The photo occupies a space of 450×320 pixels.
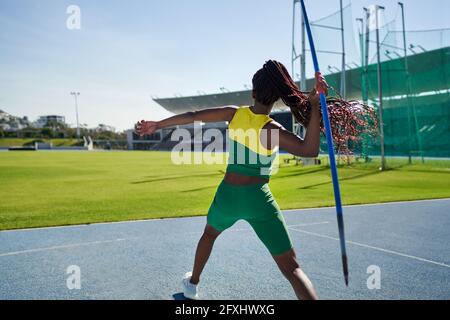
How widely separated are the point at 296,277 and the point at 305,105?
1286 mm

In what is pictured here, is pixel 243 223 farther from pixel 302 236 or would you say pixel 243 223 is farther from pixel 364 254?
pixel 364 254

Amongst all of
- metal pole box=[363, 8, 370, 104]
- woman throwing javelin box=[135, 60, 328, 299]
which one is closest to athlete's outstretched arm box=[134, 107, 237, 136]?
woman throwing javelin box=[135, 60, 328, 299]

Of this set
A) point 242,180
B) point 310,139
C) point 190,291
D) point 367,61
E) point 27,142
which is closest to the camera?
point 310,139

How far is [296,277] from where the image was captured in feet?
8.62

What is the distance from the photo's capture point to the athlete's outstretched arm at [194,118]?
3.04 m

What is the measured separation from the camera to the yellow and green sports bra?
2859 mm

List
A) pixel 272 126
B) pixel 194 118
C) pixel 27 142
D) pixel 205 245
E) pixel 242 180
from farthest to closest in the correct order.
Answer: pixel 27 142 < pixel 205 245 < pixel 194 118 < pixel 242 180 < pixel 272 126

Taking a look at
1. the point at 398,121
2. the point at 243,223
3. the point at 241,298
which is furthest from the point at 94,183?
the point at 398,121

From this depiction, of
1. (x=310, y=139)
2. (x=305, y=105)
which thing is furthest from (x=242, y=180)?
(x=305, y=105)

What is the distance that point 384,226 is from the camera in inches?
267

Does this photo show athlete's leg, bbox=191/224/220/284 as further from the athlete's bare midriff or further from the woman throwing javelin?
the athlete's bare midriff

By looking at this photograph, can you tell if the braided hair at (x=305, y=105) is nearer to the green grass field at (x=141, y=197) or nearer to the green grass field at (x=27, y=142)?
the green grass field at (x=141, y=197)

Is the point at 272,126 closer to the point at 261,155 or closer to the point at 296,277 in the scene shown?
the point at 261,155

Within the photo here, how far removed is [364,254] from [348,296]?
160cm
